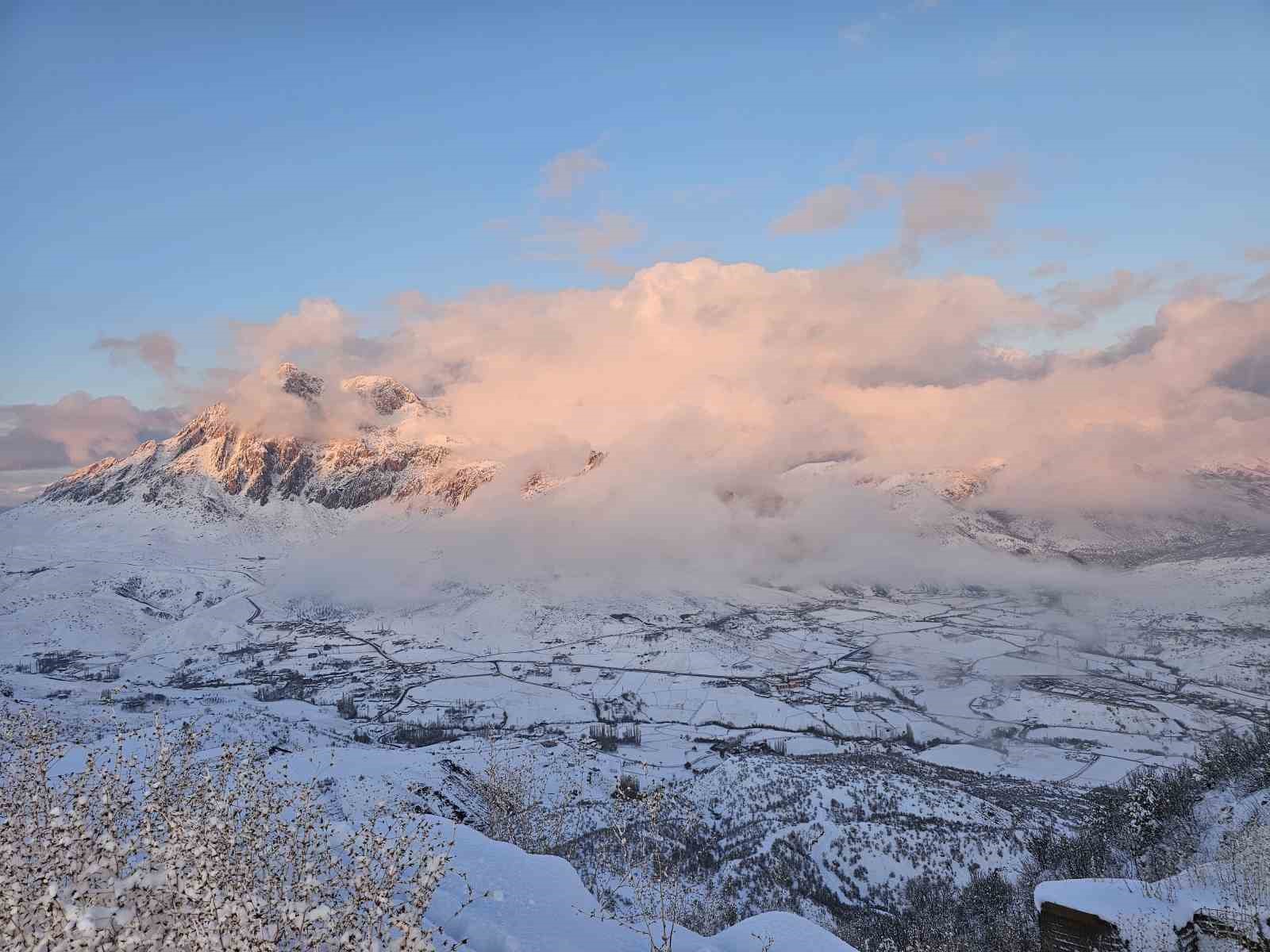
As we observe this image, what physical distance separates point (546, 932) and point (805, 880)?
76009 millimetres

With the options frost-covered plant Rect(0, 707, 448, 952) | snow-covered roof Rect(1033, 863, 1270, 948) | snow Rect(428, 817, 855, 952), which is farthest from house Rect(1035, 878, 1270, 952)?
frost-covered plant Rect(0, 707, 448, 952)

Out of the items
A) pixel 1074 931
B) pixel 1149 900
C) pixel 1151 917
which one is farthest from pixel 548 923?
pixel 1149 900

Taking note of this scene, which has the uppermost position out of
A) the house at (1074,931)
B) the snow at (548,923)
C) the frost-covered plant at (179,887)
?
the frost-covered plant at (179,887)

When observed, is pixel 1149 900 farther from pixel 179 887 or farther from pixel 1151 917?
pixel 179 887

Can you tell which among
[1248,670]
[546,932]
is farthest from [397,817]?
[1248,670]

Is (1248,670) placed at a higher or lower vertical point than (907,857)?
lower

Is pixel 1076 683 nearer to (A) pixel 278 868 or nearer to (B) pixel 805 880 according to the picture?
(B) pixel 805 880

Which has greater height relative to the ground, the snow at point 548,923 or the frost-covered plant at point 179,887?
the frost-covered plant at point 179,887

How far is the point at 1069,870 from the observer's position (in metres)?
60.3

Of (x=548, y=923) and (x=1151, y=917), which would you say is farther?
(x=1151, y=917)

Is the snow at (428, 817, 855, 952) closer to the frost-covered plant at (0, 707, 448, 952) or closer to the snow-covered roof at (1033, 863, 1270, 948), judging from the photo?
the frost-covered plant at (0, 707, 448, 952)

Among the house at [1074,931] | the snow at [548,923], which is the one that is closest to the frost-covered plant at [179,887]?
the snow at [548,923]

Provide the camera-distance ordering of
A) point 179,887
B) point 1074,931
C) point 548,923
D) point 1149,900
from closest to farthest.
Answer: point 179,887 → point 548,923 → point 1149,900 → point 1074,931

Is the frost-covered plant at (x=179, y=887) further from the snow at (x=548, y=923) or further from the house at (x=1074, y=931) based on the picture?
the house at (x=1074, y=931)
